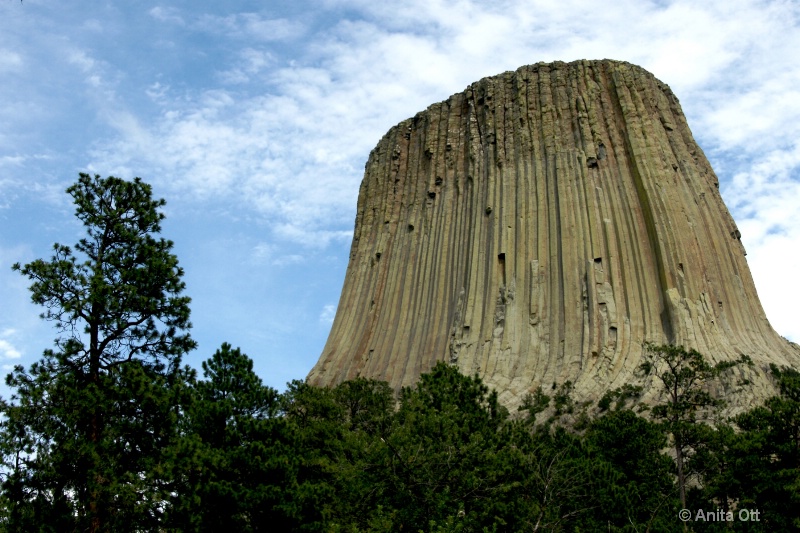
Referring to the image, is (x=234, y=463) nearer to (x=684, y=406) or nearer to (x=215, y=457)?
(x=215, y=457)

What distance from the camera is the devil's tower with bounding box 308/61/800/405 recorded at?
132 feet

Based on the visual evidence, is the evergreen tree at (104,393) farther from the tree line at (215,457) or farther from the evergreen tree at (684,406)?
the evergreen tree at (684,406)

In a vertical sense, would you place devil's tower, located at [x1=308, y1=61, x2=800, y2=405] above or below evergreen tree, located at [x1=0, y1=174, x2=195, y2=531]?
above

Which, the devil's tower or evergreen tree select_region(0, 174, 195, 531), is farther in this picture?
the devil's tower

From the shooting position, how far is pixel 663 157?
46.1m

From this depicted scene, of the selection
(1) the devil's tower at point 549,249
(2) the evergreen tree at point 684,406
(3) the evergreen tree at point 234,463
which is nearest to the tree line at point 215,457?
(3) the evergreen tree at point 234,463

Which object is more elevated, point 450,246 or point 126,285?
point 450,246

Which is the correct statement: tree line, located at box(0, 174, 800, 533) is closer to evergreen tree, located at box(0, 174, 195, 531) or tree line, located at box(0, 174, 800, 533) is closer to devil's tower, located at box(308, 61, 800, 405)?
evergreen tree, located at box(0, 174, 195, 531)

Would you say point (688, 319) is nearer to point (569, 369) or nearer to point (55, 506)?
point (569, 369)

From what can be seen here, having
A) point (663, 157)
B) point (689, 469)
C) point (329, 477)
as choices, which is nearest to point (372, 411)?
point (689, 469)

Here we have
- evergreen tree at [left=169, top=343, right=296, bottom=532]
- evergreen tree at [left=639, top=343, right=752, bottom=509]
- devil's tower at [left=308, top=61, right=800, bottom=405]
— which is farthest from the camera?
devil's tower at [left=308, top=61, right=800, bottom=405]

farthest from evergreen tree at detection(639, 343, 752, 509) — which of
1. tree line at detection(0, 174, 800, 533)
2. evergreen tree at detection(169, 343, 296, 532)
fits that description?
evergreen tree at detection(169, 343, 296, 532)

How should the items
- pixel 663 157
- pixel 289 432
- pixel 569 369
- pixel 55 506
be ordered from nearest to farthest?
pixel 55 506, pixel 289 432, pixel 569 369, pixel 663 157

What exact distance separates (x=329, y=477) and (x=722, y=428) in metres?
12.5
